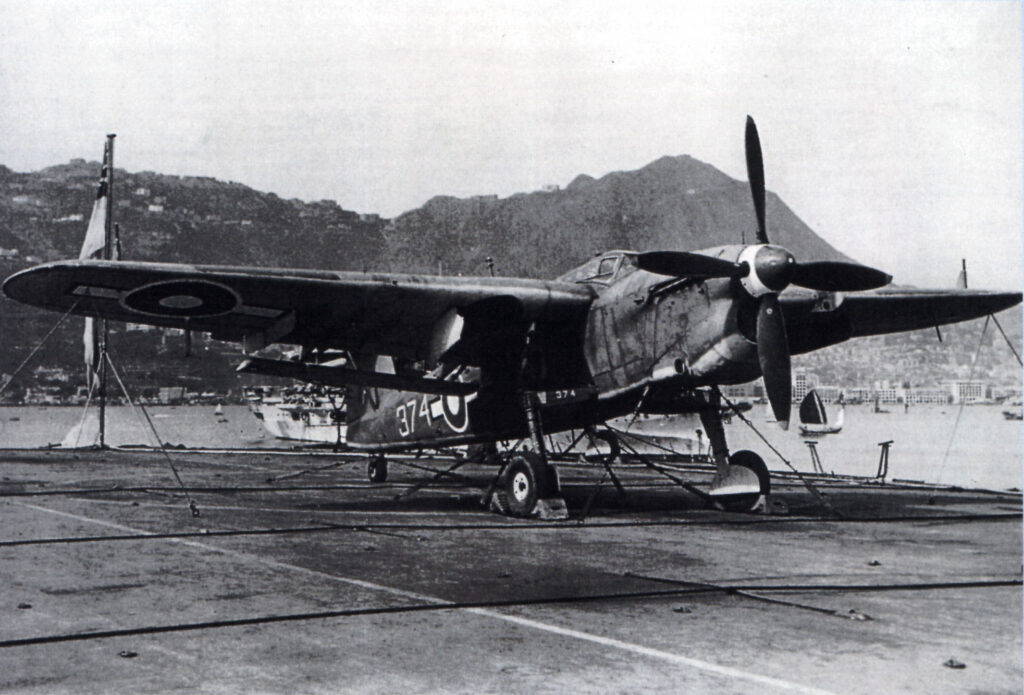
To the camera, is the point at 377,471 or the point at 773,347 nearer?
the point at 773,347

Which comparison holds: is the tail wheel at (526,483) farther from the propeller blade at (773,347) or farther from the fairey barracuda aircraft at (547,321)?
the propeller blade at (773,347)

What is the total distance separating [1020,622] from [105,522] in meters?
11.1

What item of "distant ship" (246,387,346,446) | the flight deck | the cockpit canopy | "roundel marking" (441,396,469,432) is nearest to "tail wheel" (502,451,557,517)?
the flight deck

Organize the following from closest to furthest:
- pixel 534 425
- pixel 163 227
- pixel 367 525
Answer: pixel 367 525 → pixel 534 425 → pixel 163 227

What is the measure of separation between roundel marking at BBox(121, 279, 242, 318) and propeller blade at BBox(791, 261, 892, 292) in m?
7.81

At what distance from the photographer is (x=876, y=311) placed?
58.6 ft

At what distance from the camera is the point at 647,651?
Result: 20.8ft

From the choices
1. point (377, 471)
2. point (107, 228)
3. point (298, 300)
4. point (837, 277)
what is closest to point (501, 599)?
point (298, 300)

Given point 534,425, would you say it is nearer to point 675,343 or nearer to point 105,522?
point 675,343

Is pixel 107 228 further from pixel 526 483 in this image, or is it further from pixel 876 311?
pixel 876 311

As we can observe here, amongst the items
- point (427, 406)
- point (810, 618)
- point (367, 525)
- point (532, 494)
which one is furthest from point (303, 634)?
point (427, 406)

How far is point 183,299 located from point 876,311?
38.4 feet

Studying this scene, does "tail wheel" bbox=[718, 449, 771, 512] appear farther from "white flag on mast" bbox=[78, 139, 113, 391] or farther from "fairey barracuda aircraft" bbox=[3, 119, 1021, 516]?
"white flag on mast" bbox=[78, 139, 113, 391]

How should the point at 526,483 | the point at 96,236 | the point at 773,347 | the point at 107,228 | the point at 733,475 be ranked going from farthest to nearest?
the point at 107,228
the point at 96,236
the point at 733,475
the point at 526,483
the point at 773,347
